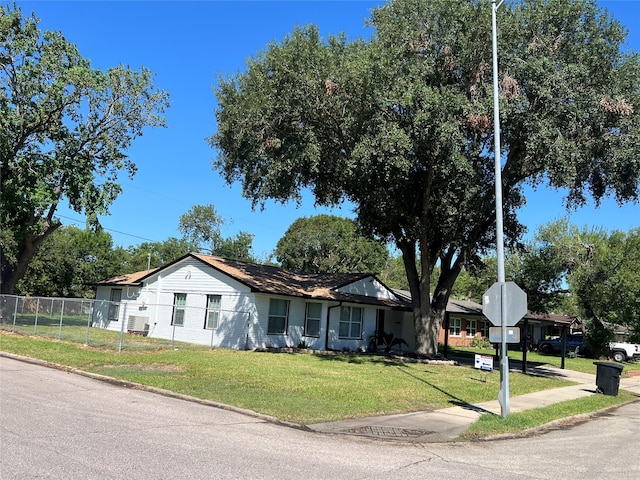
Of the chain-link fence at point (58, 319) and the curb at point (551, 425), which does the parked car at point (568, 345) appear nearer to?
the curb at point (551, 425)

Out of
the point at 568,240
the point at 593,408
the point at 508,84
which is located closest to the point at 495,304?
the point at 593,408

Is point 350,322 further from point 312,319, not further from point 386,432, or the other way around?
point 386,432

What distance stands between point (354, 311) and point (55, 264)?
34.7 metres

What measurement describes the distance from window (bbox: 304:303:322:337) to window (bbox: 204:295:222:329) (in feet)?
14.2

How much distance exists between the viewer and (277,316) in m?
25.3

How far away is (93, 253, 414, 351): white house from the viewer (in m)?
24.5

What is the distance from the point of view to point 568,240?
36219 mm

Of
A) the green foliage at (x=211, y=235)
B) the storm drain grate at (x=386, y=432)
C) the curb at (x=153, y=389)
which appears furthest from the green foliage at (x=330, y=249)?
the storm drain grate at (x=386, y=432)

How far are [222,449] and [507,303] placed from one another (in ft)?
22.2

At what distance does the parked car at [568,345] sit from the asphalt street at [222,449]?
1306 inches

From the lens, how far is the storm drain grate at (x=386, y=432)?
→ 9.18 metres

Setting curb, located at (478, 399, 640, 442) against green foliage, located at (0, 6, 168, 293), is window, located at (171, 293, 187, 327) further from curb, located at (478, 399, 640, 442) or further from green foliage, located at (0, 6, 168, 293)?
curb, located at (478, 399, 640, 442)

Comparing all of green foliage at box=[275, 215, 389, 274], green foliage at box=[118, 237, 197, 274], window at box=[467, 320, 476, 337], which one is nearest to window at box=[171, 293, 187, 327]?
window at box=[467, 320, 476, 337]

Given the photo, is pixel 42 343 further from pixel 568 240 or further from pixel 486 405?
pixel 568 240
